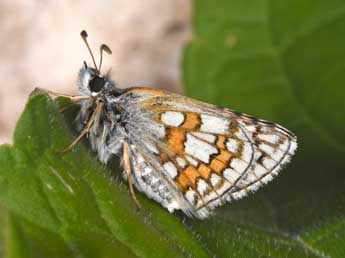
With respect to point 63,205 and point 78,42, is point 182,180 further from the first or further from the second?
point 78,42

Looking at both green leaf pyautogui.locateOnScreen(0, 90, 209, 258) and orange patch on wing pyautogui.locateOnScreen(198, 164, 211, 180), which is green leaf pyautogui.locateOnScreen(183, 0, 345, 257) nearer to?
orange patch on wing pyautogui.locateOnScreen(198, 164, 211, 180)

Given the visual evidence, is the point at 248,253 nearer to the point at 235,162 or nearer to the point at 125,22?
the point at 235,162

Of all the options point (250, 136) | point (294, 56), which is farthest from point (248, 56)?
point (250, 136)

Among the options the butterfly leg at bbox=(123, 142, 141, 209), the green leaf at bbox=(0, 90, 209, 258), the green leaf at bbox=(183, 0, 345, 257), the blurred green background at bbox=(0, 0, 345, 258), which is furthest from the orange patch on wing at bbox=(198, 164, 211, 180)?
the green leaf at bbox=(183, 0, 345, 257)

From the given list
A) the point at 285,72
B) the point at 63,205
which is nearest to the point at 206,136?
the point at 63,205

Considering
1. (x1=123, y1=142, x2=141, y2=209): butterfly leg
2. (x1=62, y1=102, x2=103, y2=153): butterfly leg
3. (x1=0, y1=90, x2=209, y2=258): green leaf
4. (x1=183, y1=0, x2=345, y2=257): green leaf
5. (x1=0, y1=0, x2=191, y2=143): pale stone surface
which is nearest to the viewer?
(x1=0, y1=90, x2=209, y2=258): green leaf

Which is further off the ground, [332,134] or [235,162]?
[332,134]

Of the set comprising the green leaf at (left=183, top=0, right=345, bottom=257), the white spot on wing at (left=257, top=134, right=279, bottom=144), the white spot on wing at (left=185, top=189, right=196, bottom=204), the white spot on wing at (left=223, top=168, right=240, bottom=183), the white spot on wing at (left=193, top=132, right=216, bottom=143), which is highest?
the green leaf at (left=183, top=0, right=345, bottom=257)
